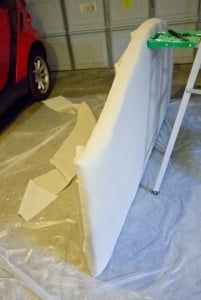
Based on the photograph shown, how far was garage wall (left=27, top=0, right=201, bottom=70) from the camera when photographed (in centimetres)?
318

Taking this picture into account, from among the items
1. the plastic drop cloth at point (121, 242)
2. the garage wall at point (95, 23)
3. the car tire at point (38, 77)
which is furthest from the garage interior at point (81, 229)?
the garage wall at point (95, 23)

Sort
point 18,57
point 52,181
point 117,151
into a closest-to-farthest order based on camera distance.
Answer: point 117,151 → point 52,181 → point 18,57

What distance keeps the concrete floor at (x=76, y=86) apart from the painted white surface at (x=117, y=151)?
4.35 feet

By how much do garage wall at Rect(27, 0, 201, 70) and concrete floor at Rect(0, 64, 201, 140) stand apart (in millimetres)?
155

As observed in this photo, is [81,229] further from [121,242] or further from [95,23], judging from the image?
[95,23]

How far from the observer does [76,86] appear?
10.7 feet

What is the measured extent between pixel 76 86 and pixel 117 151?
7.27 ft

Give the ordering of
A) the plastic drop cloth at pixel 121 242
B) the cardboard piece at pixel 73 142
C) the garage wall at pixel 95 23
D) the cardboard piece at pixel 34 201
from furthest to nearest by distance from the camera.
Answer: the garage wall at pixel 95 23
the cardboard piece at pixel 73 142
the cardboard piece at pixel 34 201
the plastic drop cloth at pixel 121 242

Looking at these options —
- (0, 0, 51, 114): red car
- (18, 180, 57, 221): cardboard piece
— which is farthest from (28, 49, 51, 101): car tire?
(18, 180, 57, 221): cardboard piece

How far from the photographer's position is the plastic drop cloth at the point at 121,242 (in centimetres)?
129

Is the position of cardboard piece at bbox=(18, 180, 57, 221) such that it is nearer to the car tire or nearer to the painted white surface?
the painted white surface

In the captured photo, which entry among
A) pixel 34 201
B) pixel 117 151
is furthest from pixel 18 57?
pixel 117 151

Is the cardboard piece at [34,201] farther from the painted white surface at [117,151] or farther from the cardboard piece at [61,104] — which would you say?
the cardboard piece at [61,104]

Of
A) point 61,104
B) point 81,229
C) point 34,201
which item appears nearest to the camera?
point 81,229
